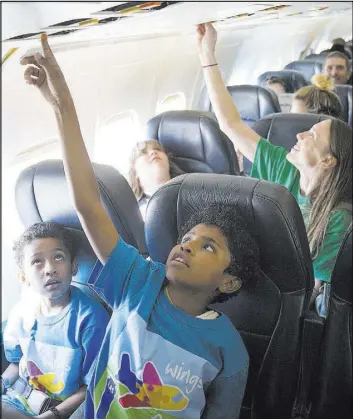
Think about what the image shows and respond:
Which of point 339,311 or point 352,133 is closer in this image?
point 339,311

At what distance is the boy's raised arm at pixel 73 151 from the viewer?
1251 mm

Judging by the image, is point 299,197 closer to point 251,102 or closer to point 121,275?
point 121,275

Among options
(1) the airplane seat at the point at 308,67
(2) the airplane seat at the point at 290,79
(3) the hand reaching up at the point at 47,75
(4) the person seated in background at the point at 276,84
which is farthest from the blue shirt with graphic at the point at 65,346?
(1) the airplane seat at the point at 308,67

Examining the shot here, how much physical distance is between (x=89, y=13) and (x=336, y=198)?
49.4 inches

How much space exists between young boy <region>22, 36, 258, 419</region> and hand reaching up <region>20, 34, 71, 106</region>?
21 cm

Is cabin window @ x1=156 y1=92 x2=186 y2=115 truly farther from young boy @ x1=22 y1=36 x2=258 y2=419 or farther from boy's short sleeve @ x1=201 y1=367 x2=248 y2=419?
boy's short sleeve @ x1=201 y1=367 x2=248 y2=419

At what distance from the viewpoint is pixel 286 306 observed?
1613mm

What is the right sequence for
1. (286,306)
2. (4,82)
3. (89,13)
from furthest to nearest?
(4,82) → (286,306) → (89,13)

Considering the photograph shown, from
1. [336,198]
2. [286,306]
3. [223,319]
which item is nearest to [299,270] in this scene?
[286,306]

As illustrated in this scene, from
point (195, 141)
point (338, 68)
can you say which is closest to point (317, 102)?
point (195, 141)

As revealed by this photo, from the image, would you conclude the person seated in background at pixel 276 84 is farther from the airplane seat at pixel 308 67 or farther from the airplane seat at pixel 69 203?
the airplane seat at pixel 69 203

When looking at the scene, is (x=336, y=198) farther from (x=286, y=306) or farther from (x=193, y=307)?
(x=193, y=307)

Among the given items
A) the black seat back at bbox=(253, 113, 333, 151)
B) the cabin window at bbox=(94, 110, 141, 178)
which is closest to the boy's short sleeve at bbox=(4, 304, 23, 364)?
the cabin window at bbox=(94, 110, 141, 178)

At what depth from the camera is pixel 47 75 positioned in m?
1.24
